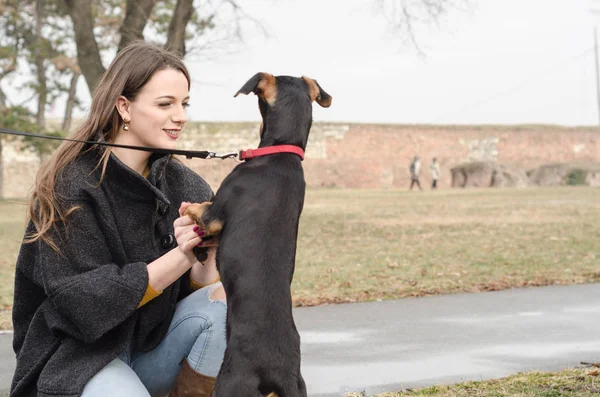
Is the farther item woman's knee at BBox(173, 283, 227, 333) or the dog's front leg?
woman's knee at BBox(173, 283, 227, 333)

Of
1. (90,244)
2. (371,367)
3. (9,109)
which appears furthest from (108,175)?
(9,109)

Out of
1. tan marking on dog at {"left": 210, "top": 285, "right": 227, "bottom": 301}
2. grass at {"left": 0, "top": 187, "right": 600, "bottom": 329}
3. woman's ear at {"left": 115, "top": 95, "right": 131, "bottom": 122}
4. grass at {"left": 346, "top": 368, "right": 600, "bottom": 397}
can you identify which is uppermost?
woman's ear at {"left": 115, "top": 95, "right": 131, "bottom": 122}

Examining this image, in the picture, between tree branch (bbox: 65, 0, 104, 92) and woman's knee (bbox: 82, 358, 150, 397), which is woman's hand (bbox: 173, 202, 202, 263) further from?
tree branch (bbox: 65, 0, 104, 92)

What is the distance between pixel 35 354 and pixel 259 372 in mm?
926

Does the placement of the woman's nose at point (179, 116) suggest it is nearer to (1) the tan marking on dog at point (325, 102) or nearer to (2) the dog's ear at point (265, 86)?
(2) the dog's ear at point (265, 86)

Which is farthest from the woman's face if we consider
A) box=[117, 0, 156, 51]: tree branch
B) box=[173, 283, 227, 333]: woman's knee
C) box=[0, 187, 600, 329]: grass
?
box=[117, 0, 156, 51]: tree branch

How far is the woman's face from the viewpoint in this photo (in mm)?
2963

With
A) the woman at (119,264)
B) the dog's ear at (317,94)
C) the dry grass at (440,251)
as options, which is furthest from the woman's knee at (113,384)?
the dry grass at (440,251)

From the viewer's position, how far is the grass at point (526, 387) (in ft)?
12.9

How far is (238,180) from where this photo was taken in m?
2.68

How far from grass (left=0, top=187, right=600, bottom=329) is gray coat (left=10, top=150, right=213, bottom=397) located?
1.35 m

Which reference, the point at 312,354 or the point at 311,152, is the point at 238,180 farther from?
the point at 311,152

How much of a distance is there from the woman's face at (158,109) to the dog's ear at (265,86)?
0.27 metres

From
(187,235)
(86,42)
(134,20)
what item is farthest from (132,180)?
(134,20)
